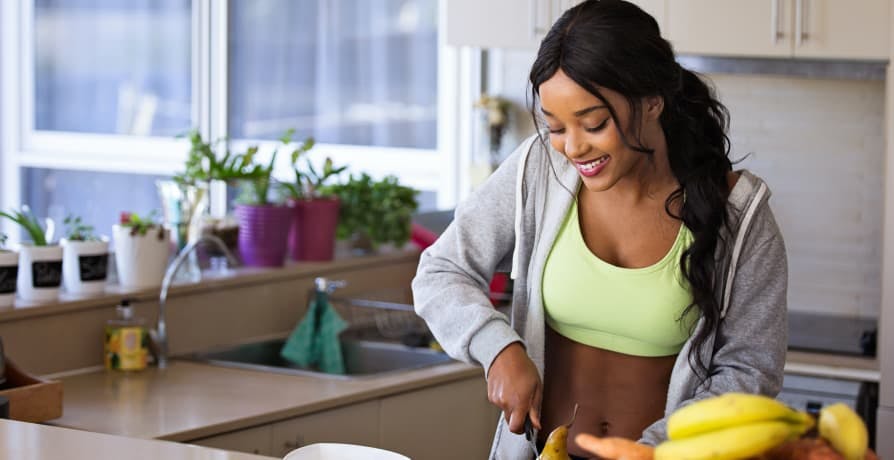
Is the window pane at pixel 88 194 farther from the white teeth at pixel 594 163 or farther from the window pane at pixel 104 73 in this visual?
the white teeth at pixel 594 163

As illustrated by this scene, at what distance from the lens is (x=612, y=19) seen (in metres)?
1.89

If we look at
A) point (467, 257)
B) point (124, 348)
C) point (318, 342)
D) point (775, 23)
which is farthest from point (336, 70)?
point (467, 257)

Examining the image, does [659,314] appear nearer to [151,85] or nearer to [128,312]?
[128,312]

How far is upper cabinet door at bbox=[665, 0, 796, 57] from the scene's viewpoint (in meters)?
3.68

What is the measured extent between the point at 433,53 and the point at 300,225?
1.12 m

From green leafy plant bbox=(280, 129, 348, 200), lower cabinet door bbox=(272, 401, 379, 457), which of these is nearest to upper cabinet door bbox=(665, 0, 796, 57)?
green leafy plant bbox=(280, 129, 348, 200)

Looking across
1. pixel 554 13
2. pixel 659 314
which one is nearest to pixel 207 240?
pixel 554 13

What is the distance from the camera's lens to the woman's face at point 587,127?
1.85 m

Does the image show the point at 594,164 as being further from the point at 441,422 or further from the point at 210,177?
the point at 210,177

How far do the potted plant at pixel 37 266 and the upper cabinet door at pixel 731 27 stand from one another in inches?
73.6

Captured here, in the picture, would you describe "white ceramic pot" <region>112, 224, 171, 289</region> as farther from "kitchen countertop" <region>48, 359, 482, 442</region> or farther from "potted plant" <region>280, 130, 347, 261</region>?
"potted plant" <region>280, 130, 347, 261</region>

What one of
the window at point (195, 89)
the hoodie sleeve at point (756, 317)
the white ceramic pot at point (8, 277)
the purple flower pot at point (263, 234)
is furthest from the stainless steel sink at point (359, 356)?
the hoodie sleeve at point (756, 317)

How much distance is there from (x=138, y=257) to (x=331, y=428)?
74cm

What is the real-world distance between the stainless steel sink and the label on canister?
256mm
